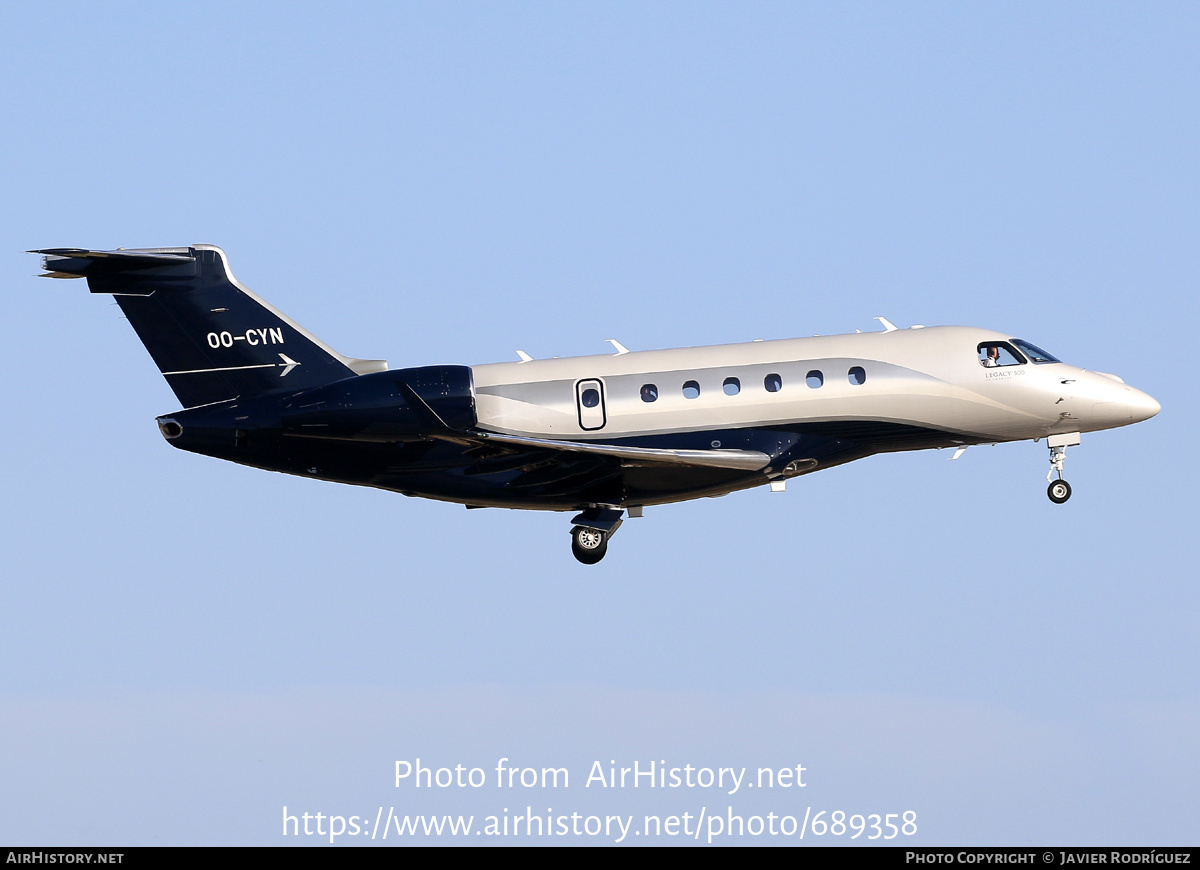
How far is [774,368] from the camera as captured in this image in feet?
104

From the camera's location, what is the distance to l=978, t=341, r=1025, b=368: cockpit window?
32.6 meters

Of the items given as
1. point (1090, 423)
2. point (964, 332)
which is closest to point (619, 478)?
point (964, 332)

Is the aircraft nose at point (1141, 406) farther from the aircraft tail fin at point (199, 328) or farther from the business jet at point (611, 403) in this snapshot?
the aircraft tail fin at point (199, 328)

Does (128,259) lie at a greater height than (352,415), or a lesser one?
greater

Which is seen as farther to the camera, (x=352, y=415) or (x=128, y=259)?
(x=128, y=259)

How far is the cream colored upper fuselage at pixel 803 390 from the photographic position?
31.5 m

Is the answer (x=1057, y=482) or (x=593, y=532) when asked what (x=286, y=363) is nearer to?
(x=593, y=532)

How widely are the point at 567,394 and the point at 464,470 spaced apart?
2.50 m

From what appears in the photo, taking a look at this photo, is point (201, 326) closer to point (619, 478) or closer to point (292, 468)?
point (292, 468)

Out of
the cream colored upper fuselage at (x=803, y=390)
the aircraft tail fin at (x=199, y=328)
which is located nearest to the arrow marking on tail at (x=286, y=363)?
the aircraft tail fin at (x=199, y=328)

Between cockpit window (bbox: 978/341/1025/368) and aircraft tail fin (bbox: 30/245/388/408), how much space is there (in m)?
13.0

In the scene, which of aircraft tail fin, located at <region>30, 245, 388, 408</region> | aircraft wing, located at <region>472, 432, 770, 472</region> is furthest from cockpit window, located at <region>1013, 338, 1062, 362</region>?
aircraft tail fin, located at <region>30, 245, 388, 408</region>

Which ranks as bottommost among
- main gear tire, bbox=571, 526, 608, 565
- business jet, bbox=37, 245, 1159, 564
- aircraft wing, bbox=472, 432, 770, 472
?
main gear tire, bbox=571, 526, 608, 565

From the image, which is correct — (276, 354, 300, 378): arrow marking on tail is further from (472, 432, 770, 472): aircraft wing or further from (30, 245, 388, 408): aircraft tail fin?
(472, 432, 770, 472): aircraft wing
